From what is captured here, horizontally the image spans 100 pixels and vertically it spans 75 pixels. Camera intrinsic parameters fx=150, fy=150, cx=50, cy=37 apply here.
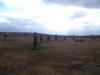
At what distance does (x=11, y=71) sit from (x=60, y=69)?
3240 mm

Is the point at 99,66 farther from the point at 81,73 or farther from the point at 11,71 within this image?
the point at 11,71

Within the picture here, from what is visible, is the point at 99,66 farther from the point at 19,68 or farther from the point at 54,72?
the point at 19,68

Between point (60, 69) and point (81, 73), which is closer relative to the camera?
point (81, 73)

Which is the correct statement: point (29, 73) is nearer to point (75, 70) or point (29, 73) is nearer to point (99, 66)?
point (75, 70)

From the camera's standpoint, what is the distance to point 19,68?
1023cm

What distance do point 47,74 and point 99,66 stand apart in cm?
426

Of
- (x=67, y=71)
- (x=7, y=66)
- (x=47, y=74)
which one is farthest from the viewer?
(x=7, y=66)

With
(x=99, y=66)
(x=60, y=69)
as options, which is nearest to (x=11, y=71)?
(x=60, y=69)

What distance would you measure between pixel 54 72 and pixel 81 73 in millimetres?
1705

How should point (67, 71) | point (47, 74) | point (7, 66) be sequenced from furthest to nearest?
point (7, 66), point (67, 71), point (47, 74)

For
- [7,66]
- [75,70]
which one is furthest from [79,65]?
[7,66]

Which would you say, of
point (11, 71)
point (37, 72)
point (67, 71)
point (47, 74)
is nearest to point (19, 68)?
point (11, 71)

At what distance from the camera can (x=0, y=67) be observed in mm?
10312

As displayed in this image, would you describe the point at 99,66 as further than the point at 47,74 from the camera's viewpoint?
Yes
